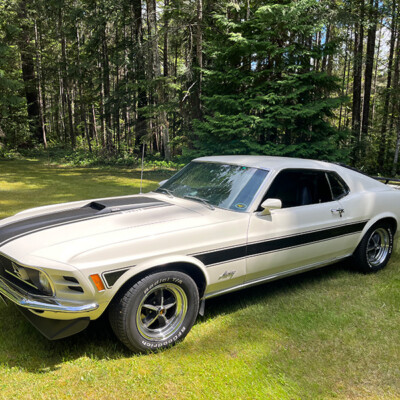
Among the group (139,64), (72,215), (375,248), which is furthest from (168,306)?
(139,64)

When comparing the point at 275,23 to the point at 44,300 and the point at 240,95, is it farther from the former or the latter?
the point at 44,300

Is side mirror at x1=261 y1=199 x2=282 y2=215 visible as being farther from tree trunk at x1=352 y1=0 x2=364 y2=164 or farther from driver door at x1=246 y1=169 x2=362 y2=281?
tree trunk at x1=352 y1=0 x2=364 y2=164

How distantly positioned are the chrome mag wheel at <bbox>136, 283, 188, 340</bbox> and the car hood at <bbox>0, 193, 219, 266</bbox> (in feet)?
1.65

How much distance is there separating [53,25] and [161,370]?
29911mm

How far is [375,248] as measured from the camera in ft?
15.5

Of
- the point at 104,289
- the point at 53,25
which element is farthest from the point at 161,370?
the point at 53,25

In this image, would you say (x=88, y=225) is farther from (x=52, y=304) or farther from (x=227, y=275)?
(x=227, y=275)

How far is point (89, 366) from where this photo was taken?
2.71 metres

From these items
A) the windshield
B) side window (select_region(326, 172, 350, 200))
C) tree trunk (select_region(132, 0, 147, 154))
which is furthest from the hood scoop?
tree trunk (select_region(132, 0, 147, 154))

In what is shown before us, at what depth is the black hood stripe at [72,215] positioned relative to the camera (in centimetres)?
304

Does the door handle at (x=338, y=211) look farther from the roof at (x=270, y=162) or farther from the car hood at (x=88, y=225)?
the car hood at (x=88, y=225)

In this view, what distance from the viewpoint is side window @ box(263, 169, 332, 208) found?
13.0 ft

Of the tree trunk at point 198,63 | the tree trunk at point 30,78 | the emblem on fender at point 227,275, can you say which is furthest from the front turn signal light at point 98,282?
the tree trunk at point 30,78

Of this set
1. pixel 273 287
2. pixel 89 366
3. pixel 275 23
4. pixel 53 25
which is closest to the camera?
pixel 89 366
